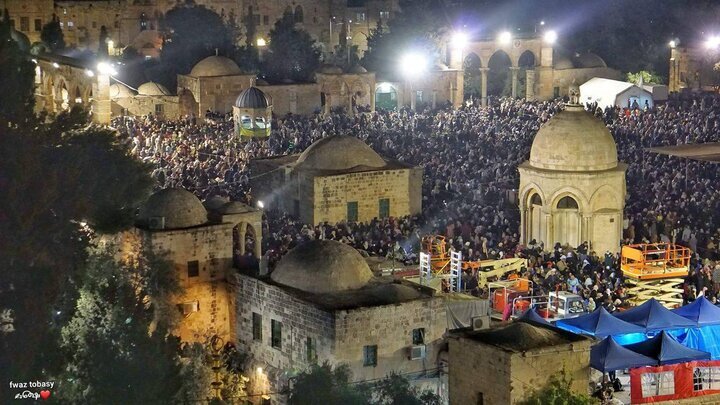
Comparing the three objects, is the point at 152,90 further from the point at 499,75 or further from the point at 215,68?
the point at 499,75

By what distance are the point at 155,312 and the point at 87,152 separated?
3.93m

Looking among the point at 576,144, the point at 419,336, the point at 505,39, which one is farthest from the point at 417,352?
the point at 505,39

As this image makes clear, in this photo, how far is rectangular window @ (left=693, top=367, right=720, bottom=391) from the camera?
83.3 ft

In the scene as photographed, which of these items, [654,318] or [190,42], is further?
[190,42]

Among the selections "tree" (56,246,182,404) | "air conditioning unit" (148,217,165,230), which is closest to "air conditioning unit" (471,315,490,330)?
"tree" (56,246,182,404)

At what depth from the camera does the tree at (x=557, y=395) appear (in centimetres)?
2236

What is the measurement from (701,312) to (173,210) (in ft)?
31.5

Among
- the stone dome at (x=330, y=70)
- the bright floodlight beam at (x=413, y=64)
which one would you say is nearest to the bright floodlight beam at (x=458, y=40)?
the bright floodlight beam at (x=413, y=64)

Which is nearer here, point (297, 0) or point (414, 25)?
point (414, 25)

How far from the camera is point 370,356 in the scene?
85.5ft

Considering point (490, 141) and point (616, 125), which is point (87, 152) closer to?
point (490, 141)

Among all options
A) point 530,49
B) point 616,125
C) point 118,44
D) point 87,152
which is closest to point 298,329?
point 87,152

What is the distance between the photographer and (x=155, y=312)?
2831cm

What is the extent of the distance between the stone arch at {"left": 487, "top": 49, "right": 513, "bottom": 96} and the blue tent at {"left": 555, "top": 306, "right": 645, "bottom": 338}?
143 ft
